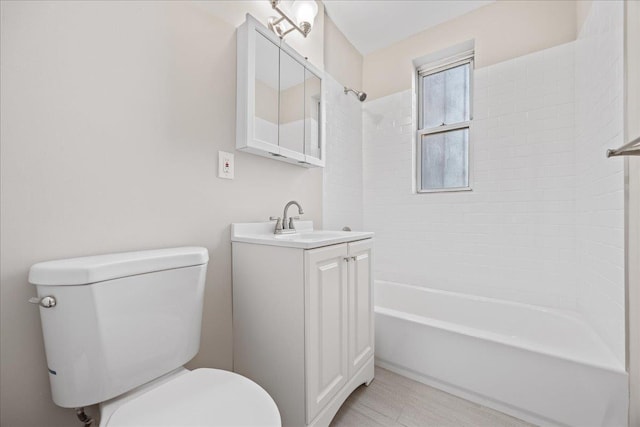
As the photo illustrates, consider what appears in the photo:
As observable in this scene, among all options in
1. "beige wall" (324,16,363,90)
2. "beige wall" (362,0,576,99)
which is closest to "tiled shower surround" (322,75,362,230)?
"beige wall" (324,16,363,90)

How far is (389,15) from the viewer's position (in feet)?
6.93

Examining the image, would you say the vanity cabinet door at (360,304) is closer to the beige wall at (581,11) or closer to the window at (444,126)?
the window at (444,126)

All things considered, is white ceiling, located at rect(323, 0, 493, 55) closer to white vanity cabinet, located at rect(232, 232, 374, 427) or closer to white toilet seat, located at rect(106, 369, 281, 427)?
white vanity cabinet, located at rect(232, 232, 374, 427)

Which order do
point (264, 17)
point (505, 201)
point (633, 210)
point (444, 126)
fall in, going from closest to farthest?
point (633, 210) → point (264, 17) → point (505, 201) → point (444, 126)

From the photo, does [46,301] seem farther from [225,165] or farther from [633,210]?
[633,210]

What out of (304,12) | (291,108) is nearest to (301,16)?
(304,12)

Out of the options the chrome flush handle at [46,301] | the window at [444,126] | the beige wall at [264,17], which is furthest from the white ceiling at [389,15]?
the chrome flush handle at [46,301]

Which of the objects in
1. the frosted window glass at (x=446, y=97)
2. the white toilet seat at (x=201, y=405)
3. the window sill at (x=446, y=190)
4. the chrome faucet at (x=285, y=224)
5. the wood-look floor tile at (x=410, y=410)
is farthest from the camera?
the frosted window glass at (x=446, y=97)

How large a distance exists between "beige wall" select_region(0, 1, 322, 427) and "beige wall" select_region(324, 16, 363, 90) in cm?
106

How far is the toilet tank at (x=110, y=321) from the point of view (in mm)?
722

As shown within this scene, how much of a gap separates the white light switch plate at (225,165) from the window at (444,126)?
1.66 m

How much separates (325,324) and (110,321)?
758 millimetres

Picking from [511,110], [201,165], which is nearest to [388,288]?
[511,110]

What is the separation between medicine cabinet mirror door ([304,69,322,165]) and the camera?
171 centimetres
